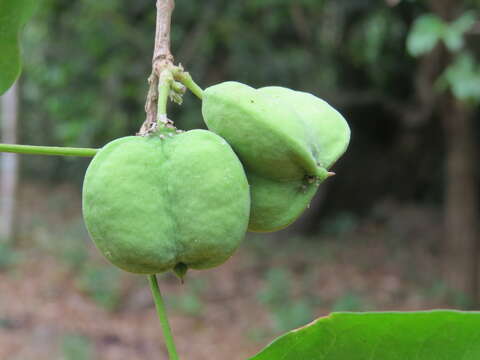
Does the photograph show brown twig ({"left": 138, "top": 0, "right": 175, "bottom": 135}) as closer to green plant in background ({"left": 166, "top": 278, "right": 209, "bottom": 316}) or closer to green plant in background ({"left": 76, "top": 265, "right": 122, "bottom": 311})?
green plant in background ({"left": 166, "top": 278, "right": 209, "bottom": 316})

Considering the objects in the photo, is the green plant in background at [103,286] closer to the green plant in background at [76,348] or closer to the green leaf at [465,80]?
the green plant in background at [76,348]

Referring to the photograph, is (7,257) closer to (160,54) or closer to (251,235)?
(251,235)

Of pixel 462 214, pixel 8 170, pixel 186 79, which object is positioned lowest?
pixel 462 214

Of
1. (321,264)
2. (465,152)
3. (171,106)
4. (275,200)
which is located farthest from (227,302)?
(275,200)

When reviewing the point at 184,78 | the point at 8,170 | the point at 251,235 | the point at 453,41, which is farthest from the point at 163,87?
the point at 251,235

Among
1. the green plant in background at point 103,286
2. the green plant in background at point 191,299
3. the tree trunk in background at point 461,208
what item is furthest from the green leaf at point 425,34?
the green plant in background at point 103,286

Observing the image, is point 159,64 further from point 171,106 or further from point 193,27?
point 193,27
